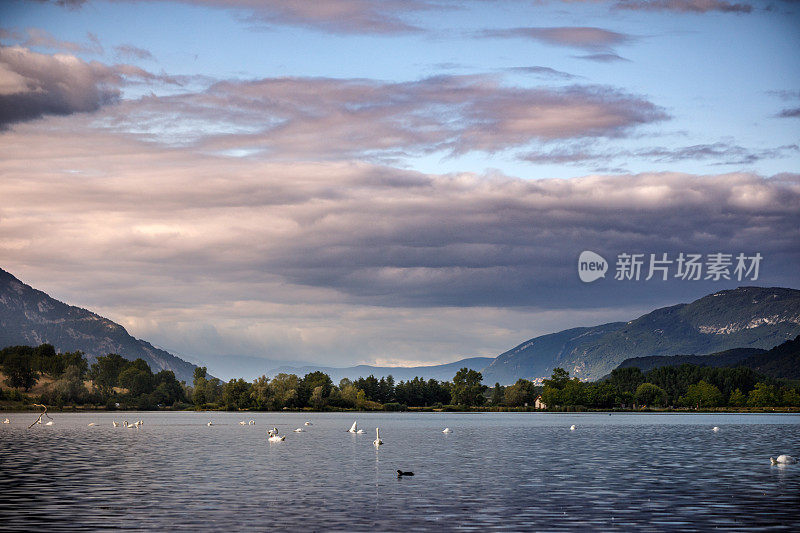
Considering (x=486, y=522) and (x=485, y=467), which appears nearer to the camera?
(x=486, y=522)

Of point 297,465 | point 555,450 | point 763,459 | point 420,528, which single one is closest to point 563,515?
point 420,528

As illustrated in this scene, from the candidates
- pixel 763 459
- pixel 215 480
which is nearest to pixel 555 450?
pixel 763 459

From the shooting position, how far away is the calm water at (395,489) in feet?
134

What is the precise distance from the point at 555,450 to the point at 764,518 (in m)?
52.5

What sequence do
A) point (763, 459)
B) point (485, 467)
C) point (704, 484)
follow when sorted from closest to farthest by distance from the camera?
1. point (704, 484)
2. point (485, 467)
3. point (763, 459)

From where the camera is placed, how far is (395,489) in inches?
2132

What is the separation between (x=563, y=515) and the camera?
42656 mm

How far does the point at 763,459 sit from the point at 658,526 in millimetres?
46206

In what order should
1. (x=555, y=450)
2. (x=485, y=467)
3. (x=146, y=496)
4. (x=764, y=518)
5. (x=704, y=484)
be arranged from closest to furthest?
1. (x=764, y=518)
2. (x=146, y=496)
3. (x=704, y=484)
4. (x=485, y=467)
5. (x=555, y=450)

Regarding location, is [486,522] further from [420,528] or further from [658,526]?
[658,526]

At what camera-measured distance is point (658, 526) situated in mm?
39344

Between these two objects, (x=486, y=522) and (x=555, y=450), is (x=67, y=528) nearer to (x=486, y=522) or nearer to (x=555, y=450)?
(x=486, y=522)

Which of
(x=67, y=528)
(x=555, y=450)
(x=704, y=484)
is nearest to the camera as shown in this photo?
(x=67, y=528)

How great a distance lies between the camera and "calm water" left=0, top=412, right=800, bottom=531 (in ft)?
134
